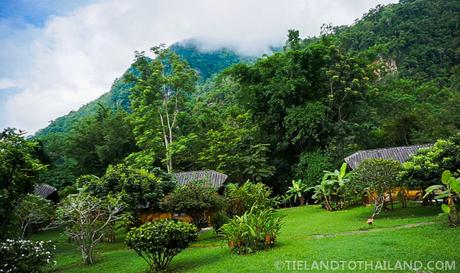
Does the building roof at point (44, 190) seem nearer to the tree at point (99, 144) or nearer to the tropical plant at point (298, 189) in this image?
the tree at point (99, 144)

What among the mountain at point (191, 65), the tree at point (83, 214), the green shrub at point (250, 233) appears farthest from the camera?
the mountain at point (191, 65)

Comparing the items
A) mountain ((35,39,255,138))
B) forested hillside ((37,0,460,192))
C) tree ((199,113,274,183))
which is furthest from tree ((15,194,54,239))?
mountain ((35,39,255,138))

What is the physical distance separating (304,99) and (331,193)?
35.8 feet

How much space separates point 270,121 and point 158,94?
974 cm

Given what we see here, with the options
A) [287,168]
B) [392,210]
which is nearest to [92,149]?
[287,168]

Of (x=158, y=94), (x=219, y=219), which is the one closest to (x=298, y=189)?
(x=219, y=219)

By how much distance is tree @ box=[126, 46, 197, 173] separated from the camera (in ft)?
101

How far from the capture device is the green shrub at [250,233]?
38.9 ft

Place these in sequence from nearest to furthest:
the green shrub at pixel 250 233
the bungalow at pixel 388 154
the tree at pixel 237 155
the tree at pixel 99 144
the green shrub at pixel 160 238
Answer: the green shrub at pixel 160 238, the green shrub at pixel 250 233, the bungalow at pixel 388 154, the tree at pixel 237 155, the tree at pixel 99 144

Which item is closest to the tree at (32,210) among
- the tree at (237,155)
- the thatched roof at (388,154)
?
the tree at (237,155)

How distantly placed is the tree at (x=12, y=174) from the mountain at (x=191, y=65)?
134 ft

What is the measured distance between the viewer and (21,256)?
925cm

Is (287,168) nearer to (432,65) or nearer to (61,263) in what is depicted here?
(61,263)

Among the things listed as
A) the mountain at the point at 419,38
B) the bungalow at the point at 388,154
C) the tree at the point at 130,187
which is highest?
the mountain at the point at 419,38
